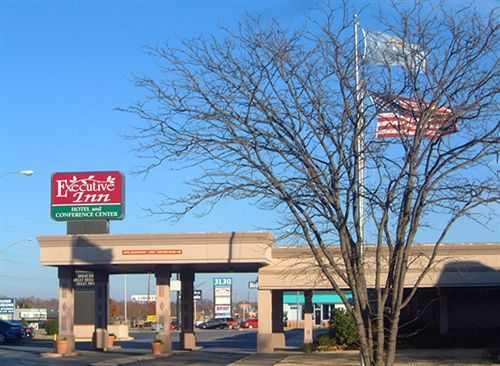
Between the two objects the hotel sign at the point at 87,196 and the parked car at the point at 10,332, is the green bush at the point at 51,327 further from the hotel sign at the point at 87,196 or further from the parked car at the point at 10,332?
the hotel sign at the point at 87,196

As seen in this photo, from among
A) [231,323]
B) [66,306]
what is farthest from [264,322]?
[231,323]

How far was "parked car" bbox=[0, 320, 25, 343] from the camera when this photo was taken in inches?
2087

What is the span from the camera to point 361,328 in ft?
37.2

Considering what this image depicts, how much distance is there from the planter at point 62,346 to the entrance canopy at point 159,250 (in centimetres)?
372

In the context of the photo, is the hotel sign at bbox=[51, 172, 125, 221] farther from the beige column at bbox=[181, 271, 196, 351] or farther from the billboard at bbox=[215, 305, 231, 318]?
the billboard at bbox=[215, 305, 231, 318]

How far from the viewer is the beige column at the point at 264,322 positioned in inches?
1502

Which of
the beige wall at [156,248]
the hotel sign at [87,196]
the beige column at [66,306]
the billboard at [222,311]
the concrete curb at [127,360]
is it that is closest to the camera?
the concrete curb at [127,360]

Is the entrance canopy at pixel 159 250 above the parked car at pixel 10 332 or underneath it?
above

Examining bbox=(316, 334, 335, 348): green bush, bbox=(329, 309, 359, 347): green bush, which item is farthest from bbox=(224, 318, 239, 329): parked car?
bbox=(316, 334, 335, 348): green bush

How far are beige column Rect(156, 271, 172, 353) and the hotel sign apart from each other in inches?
196

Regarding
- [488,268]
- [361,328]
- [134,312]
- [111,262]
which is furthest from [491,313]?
[134,312]

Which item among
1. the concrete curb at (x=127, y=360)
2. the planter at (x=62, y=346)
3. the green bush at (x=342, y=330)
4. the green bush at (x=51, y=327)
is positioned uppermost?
the green bush at (x=342, y=330)

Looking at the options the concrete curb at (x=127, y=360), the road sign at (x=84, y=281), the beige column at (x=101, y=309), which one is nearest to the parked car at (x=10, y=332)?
the road sign at (x=84, y=281)

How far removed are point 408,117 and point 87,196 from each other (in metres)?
31.7
